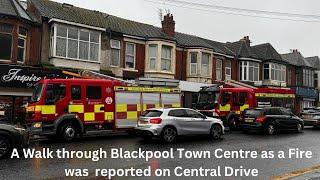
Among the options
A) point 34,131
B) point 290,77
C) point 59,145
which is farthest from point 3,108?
point 290,77

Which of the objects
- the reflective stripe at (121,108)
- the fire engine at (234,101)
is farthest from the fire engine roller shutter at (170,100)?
the fire engine at (234,101)

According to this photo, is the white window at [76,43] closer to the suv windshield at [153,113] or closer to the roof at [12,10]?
the roof at [12,10]

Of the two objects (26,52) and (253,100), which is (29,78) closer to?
(26,52)

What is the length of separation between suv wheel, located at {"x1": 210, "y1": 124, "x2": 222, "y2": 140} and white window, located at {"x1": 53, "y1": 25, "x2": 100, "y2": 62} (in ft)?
36.7

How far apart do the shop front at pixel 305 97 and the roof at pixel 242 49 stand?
7.33 metres

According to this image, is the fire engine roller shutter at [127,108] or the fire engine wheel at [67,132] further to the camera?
the fire engine roller shutter at [127,108]

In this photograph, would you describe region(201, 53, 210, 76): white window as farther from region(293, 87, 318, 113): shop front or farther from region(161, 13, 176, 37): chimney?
region(293, 87, 318, 113): shop front

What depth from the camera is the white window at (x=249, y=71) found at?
35.7 meters

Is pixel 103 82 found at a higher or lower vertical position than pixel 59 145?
higher

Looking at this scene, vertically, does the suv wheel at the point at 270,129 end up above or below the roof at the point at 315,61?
below

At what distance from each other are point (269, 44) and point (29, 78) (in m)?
27.8

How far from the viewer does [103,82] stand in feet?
55.0

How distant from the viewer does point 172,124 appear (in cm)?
1488

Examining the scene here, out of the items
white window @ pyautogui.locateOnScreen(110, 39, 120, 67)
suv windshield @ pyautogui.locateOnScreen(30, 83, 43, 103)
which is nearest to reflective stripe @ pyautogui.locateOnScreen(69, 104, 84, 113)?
suv windshield @ pyautogui.locateOnScreen(30, 83, 43, 103)
